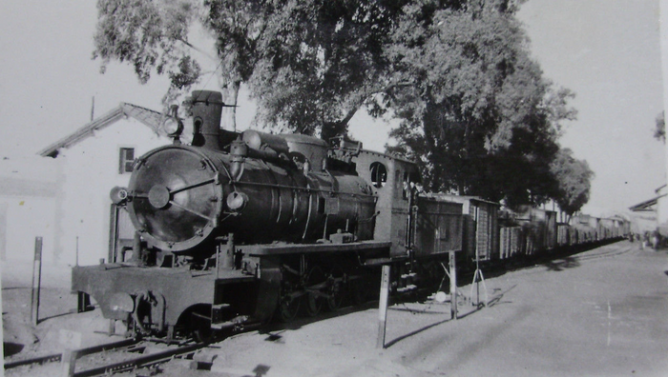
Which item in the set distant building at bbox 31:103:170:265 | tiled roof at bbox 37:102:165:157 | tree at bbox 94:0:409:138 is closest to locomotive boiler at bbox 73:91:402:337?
tree at bbox 94:0:409:138

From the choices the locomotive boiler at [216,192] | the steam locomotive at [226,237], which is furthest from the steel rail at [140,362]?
the locomotive boiler at [216,192]

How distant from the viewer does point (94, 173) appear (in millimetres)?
17922

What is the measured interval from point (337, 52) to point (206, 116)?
9167mm

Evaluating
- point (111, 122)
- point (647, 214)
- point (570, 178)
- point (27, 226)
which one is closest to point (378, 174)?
point (111, 122)

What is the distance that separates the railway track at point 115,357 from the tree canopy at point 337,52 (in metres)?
9.53

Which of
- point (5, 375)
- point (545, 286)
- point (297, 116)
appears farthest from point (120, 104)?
point (545, 286)

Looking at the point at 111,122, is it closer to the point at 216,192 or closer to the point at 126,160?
the point at 126,160

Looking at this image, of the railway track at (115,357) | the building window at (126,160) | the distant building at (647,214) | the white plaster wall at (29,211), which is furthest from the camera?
the distant building at (647,214)

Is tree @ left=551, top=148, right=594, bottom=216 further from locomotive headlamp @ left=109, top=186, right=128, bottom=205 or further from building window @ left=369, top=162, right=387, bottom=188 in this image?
locomotive headlamp @ left=109, top=186, right=128, bottom=205

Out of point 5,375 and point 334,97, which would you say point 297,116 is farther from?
point 5,375

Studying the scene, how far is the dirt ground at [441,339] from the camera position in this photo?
6383mm

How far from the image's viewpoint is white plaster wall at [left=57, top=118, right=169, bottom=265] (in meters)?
17.5

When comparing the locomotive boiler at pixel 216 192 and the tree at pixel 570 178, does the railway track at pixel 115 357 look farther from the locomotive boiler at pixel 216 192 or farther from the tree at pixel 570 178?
the tree at pixel 570 178

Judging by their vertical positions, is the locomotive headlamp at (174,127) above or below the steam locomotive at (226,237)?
above
